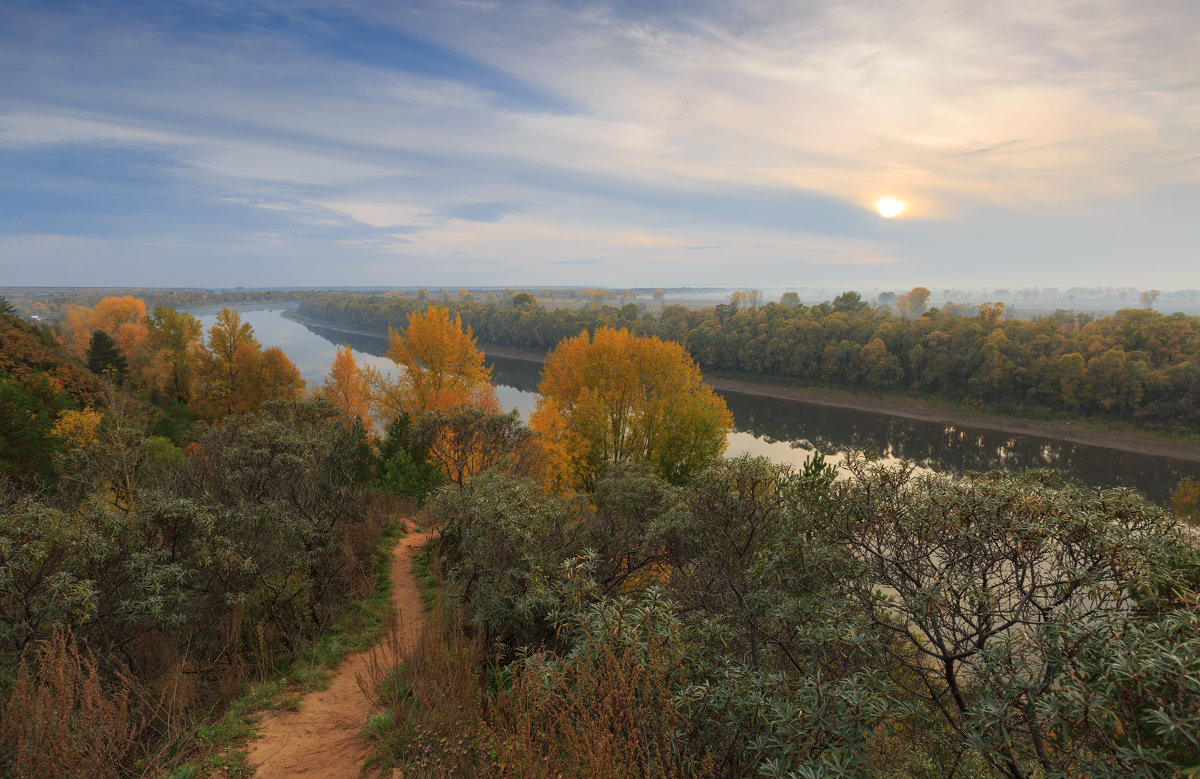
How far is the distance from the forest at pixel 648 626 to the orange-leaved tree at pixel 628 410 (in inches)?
472

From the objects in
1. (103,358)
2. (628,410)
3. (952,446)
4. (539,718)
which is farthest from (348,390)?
(952,446)

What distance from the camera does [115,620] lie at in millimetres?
7020

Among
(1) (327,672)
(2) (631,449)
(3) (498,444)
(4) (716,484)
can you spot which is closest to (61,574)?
(1) (327,672)

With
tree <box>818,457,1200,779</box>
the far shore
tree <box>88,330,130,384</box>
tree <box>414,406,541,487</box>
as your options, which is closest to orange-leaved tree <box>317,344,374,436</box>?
tree <box>88,330,130,384</box>

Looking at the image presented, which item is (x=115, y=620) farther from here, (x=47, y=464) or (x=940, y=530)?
(x=47, y=464)

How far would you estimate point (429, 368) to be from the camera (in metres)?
26.6

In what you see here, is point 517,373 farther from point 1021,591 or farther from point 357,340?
point 1021,591

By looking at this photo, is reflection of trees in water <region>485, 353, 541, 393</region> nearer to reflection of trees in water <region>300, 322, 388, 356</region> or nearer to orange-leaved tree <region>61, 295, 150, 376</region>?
reflection of trees in water <region>300, 322, 388, 356</region>

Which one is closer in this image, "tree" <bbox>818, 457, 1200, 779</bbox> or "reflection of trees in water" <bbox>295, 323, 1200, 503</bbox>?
"tree" <bbox>818, 457, 1200, 779</bbox>

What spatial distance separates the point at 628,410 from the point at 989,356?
46.6m

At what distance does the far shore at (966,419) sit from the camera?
142 feet

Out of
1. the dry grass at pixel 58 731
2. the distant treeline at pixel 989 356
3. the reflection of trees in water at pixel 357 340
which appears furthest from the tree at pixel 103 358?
the reflection of trees in water at pixel 357 340

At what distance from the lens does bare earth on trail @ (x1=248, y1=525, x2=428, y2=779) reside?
241 inches

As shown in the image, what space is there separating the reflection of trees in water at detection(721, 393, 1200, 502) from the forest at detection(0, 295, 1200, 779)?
29.0 meters
